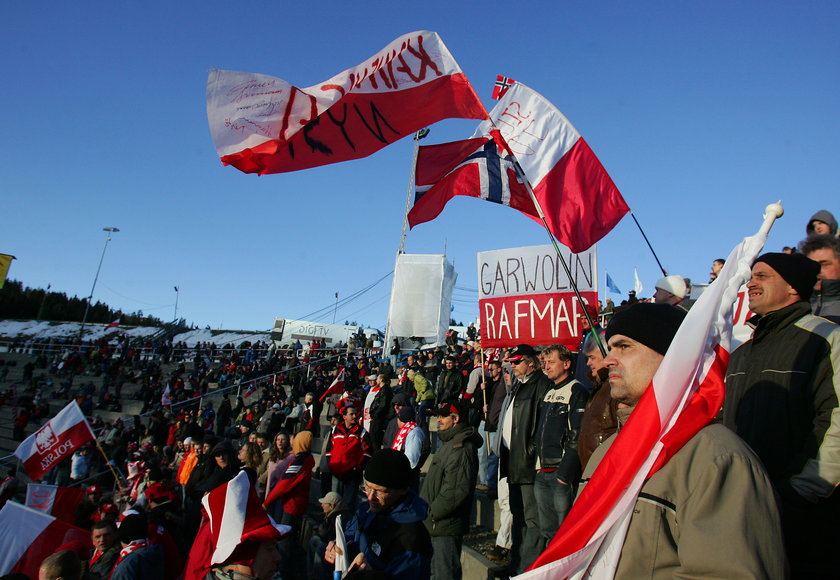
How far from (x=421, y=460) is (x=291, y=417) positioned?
721 cm

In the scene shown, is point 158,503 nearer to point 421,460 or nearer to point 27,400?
point 421,460

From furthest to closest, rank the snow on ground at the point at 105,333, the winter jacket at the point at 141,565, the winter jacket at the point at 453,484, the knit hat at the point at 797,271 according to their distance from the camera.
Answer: the snow on ground at the point at 105,333
the winter jacket at the point at 453,484
the winter jacket at the point at 141,565
the knit hat at the point at 797,271

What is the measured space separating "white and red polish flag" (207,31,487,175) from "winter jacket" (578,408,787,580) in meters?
5.06

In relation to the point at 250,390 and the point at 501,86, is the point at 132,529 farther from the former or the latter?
the point at 250,390

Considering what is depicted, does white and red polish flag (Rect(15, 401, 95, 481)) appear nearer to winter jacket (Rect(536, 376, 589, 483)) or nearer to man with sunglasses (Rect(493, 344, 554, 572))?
man with sunglasses (Rect(493, 344, 554, 572))

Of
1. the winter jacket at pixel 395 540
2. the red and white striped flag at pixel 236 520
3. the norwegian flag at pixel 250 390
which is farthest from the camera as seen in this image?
the norwegian flag at pixel 250 390

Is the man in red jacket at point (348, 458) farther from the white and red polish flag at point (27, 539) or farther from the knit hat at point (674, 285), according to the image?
the knit hat at point (674, 285)

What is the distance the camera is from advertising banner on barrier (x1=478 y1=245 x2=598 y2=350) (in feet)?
23.8

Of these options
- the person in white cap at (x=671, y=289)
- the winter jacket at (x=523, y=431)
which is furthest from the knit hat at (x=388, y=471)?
the person in white cap at (x=671, y=289)

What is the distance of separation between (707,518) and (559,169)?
5250 millimetres

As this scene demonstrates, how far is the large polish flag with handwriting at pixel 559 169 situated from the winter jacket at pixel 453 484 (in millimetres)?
2427

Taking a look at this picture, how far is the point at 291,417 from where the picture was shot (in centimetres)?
1370

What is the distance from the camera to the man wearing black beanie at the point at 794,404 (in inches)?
87.5

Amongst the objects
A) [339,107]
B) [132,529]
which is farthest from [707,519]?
[339,107]
